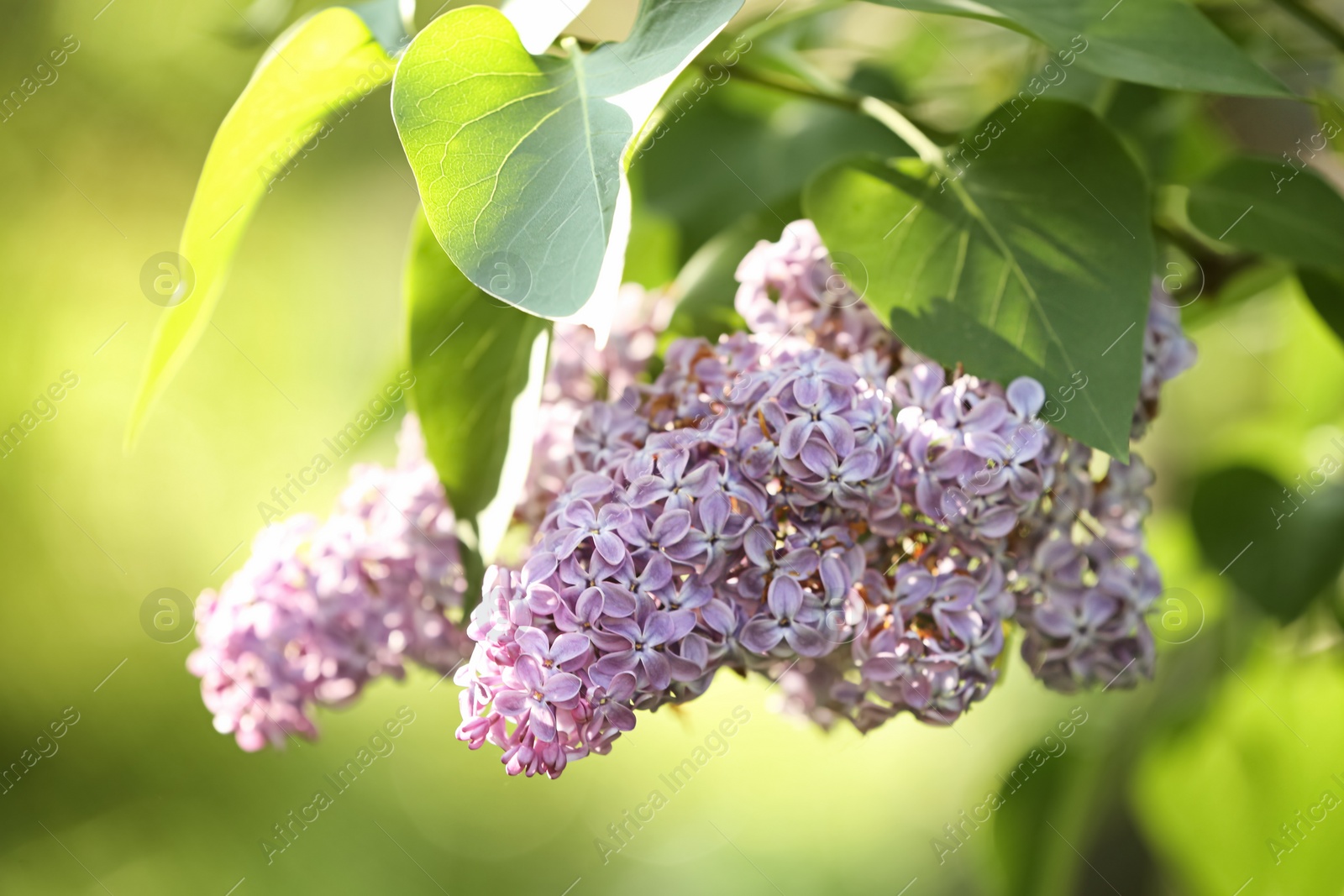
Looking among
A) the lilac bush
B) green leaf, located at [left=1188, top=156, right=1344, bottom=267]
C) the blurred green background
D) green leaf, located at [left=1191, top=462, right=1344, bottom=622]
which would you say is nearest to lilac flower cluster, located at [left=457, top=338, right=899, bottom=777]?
the lilac bush

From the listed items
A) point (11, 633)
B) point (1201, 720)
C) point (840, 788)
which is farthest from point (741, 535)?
point (11, 633)

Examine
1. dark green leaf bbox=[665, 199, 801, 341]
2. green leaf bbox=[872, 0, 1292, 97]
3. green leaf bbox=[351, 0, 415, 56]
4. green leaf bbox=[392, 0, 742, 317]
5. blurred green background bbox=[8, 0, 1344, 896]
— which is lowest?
blurred green background bbox=[8, 0, 1344, 896]

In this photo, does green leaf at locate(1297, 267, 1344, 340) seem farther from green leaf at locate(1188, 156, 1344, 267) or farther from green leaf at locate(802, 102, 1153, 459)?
green leaf at locate(802, 102, 1153, 459)

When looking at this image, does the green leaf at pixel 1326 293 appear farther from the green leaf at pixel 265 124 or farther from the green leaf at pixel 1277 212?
the green leaf at pixel 265 124

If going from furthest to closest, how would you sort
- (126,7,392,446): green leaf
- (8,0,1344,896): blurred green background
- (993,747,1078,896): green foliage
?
1. (8,0,1344,896): blurred green background
2. (993,747,1078,896): green foliage
3. (126,7,392,446): green leaf

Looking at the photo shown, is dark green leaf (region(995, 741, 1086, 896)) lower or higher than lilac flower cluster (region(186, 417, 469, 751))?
lower

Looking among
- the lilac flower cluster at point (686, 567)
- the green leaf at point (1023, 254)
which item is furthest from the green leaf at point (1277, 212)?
the lilac flower cluster at point (686, 567)
